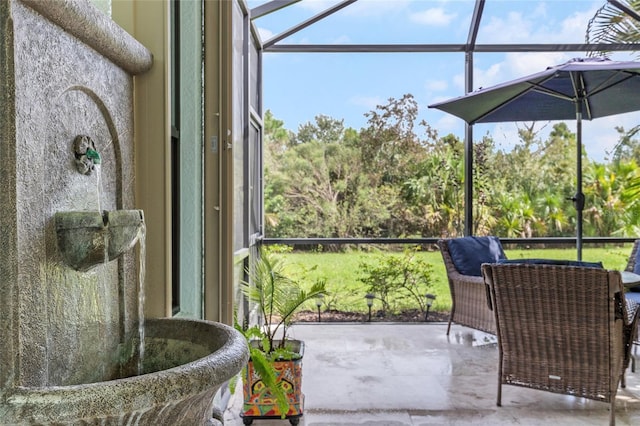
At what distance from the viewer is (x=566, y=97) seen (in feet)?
13.1

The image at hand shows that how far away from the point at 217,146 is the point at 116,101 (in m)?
1.05

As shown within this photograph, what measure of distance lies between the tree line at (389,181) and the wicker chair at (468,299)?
1099 mm

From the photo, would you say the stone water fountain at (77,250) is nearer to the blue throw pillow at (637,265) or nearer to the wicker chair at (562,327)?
the wicker chair at (562,327)

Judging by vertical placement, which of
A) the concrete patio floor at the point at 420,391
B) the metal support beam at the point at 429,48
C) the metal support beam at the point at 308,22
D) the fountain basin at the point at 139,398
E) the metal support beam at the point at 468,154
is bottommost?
the concrete patio floor at the point at 420,391

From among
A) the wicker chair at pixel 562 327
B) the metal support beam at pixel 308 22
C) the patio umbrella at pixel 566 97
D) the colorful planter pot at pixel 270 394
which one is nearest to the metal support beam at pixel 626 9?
the patio umbrella at pixel 566 97

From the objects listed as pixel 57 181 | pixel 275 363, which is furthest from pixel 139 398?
pixel 275 363

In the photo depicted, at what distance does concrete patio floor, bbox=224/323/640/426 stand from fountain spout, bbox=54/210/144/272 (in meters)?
1.84

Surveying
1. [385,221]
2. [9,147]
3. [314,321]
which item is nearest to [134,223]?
[9,147]

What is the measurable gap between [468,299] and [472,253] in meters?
0.44

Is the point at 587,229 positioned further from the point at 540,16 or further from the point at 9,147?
the point at 9,147

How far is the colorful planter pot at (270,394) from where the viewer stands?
256 centimetres

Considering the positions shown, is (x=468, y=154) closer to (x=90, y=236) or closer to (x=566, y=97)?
(x=566, y=97)

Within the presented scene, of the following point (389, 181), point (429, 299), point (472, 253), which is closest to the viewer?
point (472, 253)

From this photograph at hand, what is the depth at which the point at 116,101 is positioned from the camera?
53.5 inches
